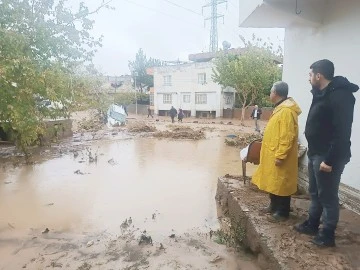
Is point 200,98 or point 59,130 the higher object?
point 200,98

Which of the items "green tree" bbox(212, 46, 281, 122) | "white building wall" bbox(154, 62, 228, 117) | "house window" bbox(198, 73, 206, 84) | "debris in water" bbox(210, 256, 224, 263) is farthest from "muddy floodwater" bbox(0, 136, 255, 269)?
"house window" bbox(198, 73, 206, 84)

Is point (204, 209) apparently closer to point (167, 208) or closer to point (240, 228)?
point (167, 208)

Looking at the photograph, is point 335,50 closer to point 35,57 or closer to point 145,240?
point 145,240

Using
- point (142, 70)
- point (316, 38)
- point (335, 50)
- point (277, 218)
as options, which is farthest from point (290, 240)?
point (142, 70)

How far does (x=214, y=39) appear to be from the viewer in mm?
38062

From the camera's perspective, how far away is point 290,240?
3061mm

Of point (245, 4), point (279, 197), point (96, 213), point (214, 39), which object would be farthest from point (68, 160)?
point (214, 39)

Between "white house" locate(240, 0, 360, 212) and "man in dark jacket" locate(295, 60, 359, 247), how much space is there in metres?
1.37

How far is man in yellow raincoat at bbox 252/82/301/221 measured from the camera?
3.30m

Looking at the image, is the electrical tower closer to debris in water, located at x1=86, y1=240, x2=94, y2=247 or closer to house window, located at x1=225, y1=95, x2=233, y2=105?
house window, located at x1=225, y1=95, x2=233, y2=105

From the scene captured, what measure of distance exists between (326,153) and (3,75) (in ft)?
15.8

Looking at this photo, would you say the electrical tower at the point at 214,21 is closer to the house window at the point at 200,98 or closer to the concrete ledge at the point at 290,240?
the house window at the point at 200,98

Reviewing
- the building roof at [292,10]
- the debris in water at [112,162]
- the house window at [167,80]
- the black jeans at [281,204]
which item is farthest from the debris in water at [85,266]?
the house window at [167,80]

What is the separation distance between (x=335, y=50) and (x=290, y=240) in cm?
291
